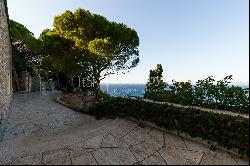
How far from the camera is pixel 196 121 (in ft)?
27.4

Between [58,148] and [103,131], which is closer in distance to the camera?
[58,148]

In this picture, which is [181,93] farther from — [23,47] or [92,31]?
[23,47]

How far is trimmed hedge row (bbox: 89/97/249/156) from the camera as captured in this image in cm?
720

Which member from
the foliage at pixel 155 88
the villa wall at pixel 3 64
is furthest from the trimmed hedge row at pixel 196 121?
the villa wall at pixel 3 64

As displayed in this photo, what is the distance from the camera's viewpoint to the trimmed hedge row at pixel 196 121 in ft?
23.6

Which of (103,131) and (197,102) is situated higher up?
(197,102)

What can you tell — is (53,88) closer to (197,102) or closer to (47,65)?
(47,65)

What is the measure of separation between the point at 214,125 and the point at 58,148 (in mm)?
5039

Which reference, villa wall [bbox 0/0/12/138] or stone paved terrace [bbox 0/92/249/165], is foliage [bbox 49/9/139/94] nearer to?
villa wall [bbox 0/0/12/138]

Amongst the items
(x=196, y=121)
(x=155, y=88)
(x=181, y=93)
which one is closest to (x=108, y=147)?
(x=196, y=121)

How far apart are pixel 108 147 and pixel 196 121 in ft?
9.79

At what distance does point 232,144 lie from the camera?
24.0ft

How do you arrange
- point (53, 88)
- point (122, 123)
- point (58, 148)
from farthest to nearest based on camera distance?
point (53, 88) → point (122, 123) → point (58, 148)

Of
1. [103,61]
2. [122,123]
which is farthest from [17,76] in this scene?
[122,123]
